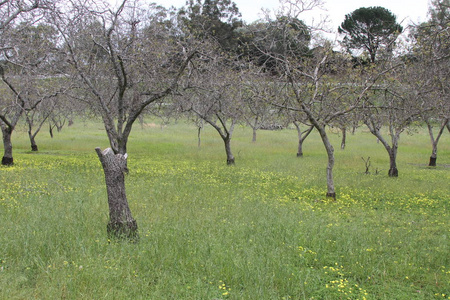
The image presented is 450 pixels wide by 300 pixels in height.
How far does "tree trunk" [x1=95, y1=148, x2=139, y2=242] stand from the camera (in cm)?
780

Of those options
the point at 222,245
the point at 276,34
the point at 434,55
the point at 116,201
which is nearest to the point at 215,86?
the point at 276,34

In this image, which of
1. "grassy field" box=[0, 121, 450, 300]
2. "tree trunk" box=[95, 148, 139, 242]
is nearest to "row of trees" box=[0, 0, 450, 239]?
"grassy field" box=[0, 121, 450, 300]

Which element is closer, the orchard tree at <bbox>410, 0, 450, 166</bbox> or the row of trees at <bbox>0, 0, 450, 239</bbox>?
the orchard tree at <bbox>410, 0, 450, 166</bbox>

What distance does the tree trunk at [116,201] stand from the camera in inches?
307

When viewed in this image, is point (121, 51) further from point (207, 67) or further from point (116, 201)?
point (116, 201)

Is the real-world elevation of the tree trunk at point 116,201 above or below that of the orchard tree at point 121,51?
below

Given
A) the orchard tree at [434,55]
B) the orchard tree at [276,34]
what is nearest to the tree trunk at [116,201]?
the orchard tree at [434,55]

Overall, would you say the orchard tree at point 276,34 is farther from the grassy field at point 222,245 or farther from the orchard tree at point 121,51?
the grassy field at point 222,245

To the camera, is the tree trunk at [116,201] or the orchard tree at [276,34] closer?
the tree trunk at [116,201]

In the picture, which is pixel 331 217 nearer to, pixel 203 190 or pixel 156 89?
pixel 203 190

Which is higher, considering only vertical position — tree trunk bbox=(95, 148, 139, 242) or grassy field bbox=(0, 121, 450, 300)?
tree trunk bbox=(95, 148, 139, 242)

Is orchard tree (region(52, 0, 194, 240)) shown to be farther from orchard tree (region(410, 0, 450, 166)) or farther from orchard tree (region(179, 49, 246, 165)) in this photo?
orchard tree (region(410, 0, 450, 166))

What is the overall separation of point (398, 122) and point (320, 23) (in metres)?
8.16

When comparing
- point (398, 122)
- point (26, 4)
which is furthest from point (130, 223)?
point (398, 122)
